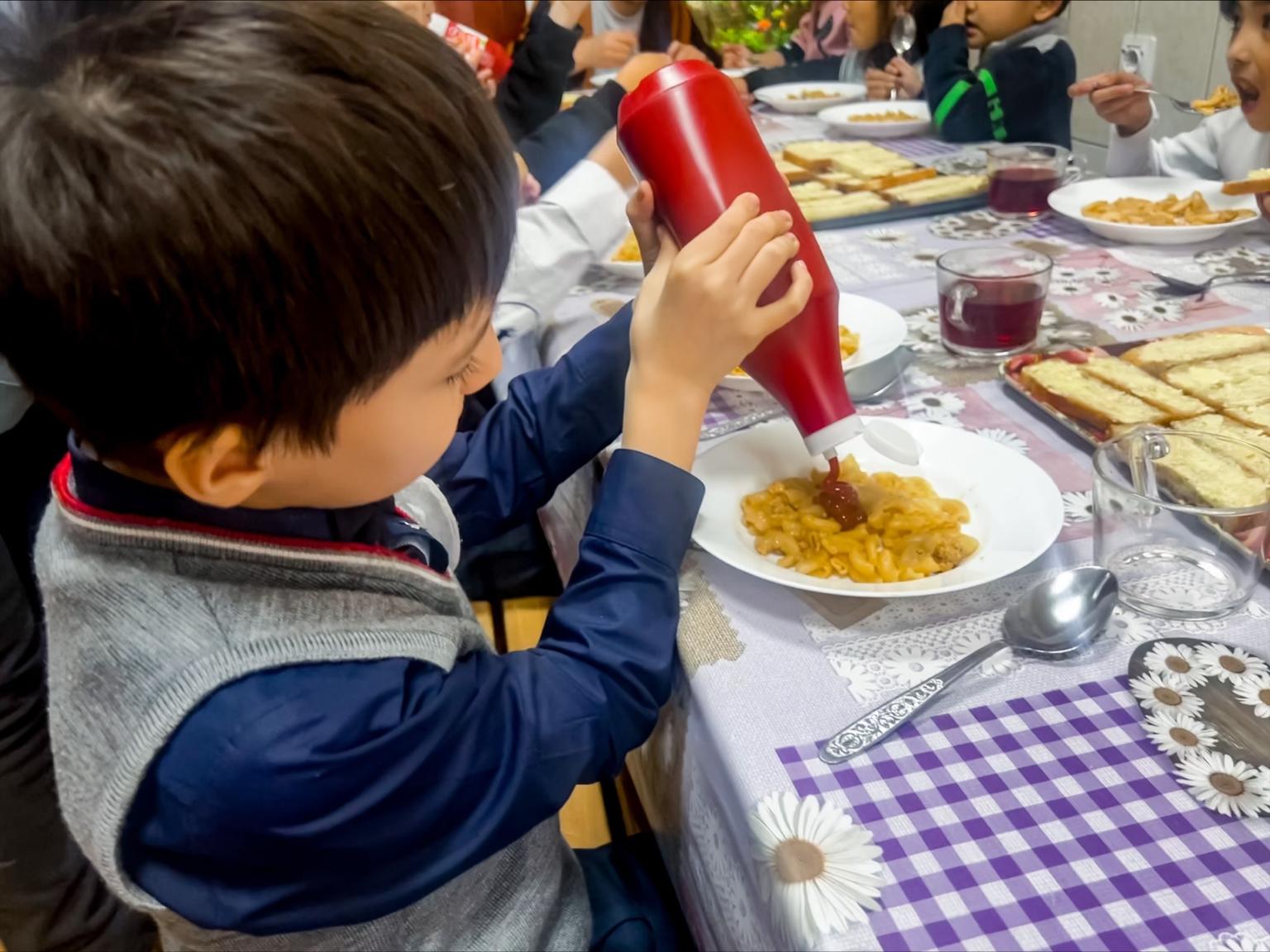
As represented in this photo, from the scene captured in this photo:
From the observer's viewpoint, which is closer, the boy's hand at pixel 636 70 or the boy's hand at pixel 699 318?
the boy's hand at pixel 699 318

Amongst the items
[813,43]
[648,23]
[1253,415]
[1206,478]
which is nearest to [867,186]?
[1253,415]

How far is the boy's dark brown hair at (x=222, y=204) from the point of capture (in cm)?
43

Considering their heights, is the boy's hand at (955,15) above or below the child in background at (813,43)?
above

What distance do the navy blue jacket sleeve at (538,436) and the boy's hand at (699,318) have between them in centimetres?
16

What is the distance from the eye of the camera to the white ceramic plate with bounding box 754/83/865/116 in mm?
2312

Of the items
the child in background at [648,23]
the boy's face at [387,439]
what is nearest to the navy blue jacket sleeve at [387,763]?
the boy's face at [387,439]

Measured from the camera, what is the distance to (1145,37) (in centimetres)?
303

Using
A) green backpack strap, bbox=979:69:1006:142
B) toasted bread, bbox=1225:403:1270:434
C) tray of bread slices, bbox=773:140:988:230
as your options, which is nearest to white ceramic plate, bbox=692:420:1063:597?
toasted bread, bbox=1225:403:1270:434

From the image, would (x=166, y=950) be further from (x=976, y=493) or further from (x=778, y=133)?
(x=778, y=133)

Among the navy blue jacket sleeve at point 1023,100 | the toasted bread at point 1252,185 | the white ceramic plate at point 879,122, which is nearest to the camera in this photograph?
the toasted bread at point 1252,185

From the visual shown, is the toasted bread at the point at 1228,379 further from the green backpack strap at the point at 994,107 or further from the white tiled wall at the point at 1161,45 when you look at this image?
the white tiled wall at the point at 1161,45

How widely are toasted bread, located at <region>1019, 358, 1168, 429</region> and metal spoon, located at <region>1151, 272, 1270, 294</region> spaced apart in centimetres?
30

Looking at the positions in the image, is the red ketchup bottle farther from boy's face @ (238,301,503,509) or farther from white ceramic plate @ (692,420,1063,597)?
boy's face @ (238,301,503,509)

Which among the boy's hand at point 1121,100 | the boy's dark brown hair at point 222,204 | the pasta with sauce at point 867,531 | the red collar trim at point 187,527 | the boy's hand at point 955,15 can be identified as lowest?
the pasta with sauce at point 867,531
